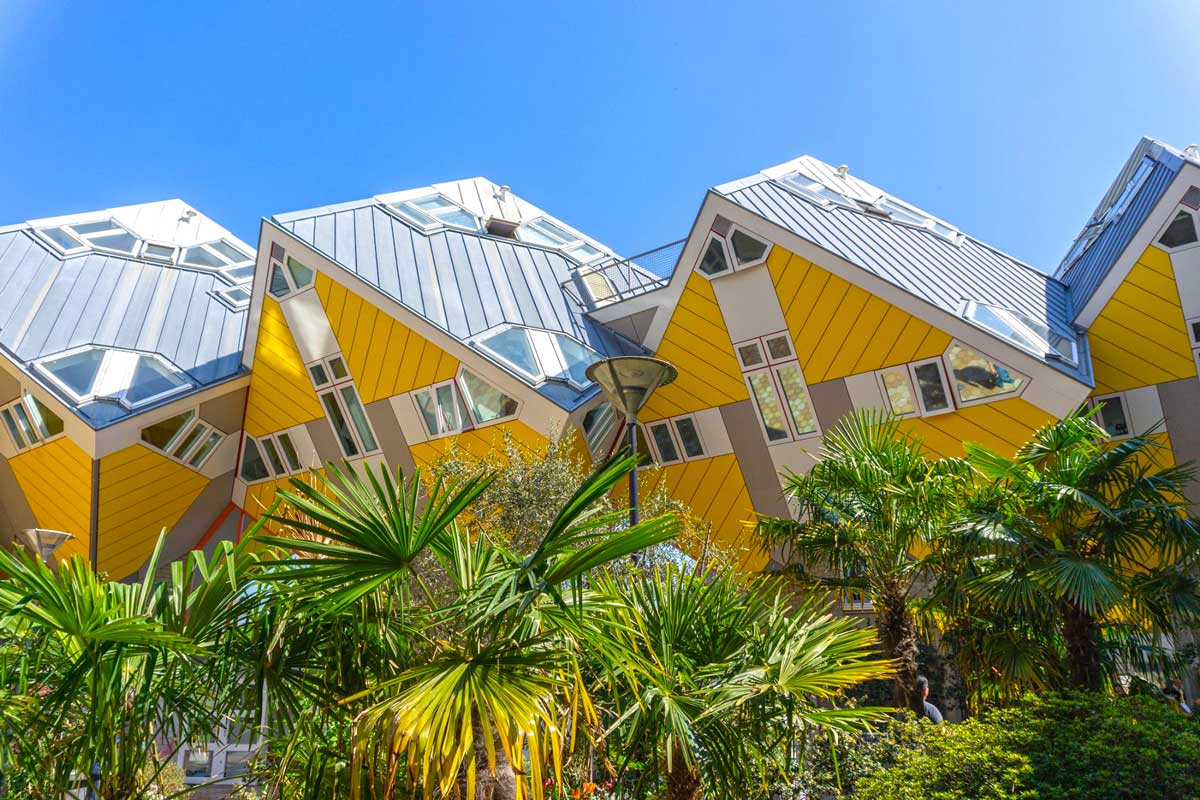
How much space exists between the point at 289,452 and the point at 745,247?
41.1 feet

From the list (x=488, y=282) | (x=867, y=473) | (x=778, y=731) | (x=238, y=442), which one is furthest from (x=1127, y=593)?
(x=238, y=442)

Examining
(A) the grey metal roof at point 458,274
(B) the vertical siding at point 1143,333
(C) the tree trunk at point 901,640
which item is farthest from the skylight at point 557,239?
(C) the tree trunk at point 901,640

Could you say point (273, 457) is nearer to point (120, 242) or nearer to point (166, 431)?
point (166, 431)

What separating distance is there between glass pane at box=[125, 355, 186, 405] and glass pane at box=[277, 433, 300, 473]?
2.71 meters

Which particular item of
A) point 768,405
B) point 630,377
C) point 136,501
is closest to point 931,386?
point 768,405

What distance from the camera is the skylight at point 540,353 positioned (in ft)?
55.2

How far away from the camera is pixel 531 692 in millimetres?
4684

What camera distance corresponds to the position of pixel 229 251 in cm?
3011

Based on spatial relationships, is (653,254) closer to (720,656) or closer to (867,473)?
(867,473)

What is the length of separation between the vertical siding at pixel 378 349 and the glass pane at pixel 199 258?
10822 mm

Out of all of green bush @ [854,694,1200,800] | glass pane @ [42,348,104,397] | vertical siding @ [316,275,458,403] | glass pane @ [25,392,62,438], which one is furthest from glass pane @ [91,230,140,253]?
green bush @ [854,694,1200,800]

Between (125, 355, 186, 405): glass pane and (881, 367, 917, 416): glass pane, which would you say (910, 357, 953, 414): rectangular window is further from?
(125, 355, 186, 405): glass pane

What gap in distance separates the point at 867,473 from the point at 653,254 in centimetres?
1092

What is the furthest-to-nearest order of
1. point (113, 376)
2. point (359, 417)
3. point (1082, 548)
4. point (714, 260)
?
point (359, 417) < point (113, 376) < point (714, 260) < point (1082, 548)
